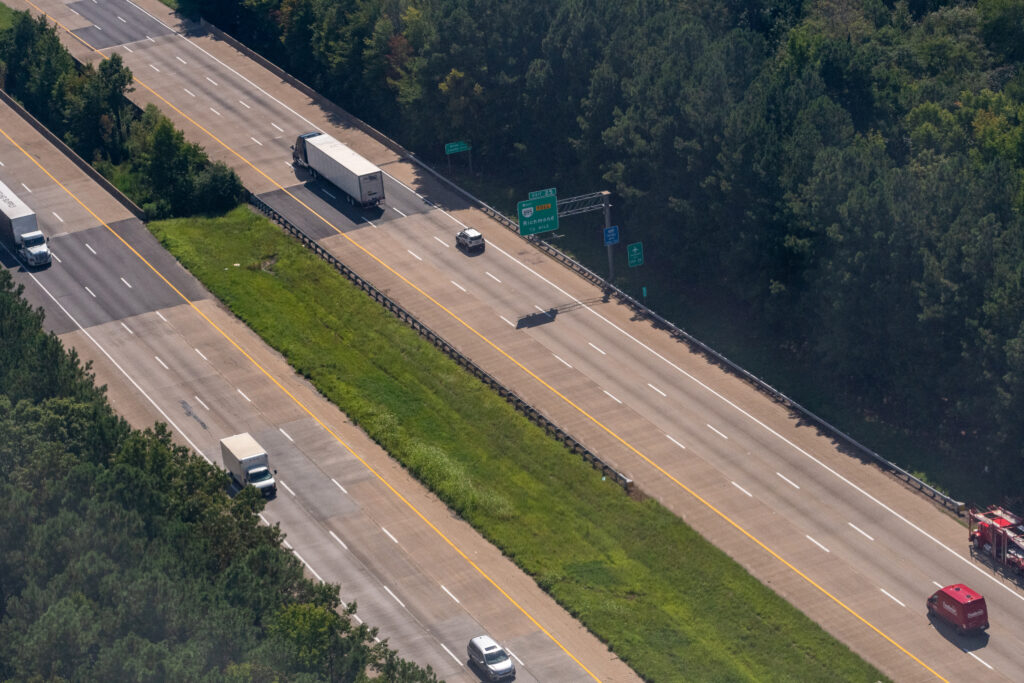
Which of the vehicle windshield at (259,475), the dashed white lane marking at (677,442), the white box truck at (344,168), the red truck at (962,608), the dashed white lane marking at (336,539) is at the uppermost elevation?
the red truck at (962,608)

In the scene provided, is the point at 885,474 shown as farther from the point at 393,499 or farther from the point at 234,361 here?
the point at 234,361

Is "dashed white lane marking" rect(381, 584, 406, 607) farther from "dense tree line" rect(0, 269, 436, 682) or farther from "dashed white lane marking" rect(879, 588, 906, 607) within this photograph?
"dashed white lane marking" rect(879, 588, 906, 607)

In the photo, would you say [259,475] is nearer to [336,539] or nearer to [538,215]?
[336,539]

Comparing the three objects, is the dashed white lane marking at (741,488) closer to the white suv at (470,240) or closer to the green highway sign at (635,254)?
the green highway sign at (635,254)

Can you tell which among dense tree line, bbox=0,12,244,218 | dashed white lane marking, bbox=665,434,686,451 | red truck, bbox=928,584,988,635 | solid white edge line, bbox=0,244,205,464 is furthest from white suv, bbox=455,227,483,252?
red truck, bbox=928,584,988,635

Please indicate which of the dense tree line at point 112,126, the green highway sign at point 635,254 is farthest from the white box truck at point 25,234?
the green highway sign at point 635,254

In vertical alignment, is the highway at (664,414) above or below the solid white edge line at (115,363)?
above

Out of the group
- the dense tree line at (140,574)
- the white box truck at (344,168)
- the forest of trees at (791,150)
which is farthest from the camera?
the white box truck at (344,168)
